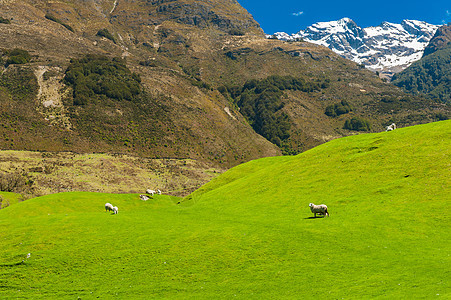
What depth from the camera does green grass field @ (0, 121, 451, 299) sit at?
19328mm

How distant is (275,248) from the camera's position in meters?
24.1

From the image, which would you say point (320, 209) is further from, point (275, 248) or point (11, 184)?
point (11, 184)

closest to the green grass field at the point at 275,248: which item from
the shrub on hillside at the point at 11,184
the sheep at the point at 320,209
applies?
the sheep at the point at 320,209

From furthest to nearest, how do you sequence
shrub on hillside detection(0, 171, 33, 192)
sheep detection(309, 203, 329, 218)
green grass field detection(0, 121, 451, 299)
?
shrub on hillside detection(0, 171, 33, 192) → sheep detection(309, 203, 329, 218) → green grass field detection(0, 121, 451, 299)

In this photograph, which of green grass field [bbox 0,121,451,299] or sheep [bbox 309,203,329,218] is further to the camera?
sheep [bbox 309,203,329,218]

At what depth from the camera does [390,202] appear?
3219 cm

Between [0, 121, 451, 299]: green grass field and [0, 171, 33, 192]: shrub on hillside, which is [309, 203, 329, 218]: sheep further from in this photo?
[0, 171, 33, 192]: shrub on hillside

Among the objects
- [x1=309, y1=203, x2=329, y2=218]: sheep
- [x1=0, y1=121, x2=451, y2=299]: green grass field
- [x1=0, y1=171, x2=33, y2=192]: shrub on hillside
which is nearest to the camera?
[x1=0, y1=121, x2=451, y2=299]: green grass field

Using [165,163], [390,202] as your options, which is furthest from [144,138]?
[390,202]

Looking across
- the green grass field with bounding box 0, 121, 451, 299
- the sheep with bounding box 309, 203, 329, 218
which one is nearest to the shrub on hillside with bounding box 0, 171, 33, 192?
the green grass field with bounding box 0, 121, 451, 299

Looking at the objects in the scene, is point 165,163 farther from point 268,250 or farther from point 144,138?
point 268,250

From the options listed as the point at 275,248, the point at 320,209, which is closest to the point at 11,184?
the point at 320,209

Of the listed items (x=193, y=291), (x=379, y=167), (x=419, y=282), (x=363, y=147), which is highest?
(x=363, y=147)

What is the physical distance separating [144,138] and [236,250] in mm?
171017
